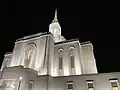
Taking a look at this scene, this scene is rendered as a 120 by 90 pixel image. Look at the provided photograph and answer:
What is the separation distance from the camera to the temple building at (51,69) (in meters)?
17.3

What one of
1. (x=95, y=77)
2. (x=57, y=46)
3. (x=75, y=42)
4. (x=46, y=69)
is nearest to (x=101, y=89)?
(x=95, y=77)

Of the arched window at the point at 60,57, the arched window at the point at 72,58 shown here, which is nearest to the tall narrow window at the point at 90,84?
the arched window at the point at 72,58

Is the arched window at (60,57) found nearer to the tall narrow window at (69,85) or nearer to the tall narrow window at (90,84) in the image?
the tall narrow window at (69,85)

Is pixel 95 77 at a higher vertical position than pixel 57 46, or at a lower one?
lower

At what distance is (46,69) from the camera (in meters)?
20.0

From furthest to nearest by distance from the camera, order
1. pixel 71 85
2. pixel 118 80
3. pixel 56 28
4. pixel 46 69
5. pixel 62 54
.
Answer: pixel 56 28 → pixel 62 54 → pixel 46 69 → pixel 71 85 → pixel 118 80

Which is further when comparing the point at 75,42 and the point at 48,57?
the point at 75,42

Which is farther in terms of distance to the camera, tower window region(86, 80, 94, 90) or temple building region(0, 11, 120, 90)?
temple building region(0, 11, 120, 90)

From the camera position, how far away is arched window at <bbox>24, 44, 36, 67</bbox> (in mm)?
22981

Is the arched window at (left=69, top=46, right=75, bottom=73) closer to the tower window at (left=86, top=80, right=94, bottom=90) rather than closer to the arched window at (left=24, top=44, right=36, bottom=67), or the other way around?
the tower window at (left=86, top=80, right=94, bottom=90)

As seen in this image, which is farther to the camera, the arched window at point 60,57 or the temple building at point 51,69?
the arched window at point 60,57

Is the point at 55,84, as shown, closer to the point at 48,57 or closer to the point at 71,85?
the point at 71,85

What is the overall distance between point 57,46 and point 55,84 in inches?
342

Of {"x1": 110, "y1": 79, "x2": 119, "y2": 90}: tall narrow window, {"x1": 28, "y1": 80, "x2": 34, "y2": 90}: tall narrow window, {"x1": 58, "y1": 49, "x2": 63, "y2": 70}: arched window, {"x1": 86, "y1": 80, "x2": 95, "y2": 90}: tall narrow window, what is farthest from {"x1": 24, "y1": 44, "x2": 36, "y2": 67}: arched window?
{"x1": 110, "y1": 79, "x2": 119, "y2": 90}: tall narrow window
